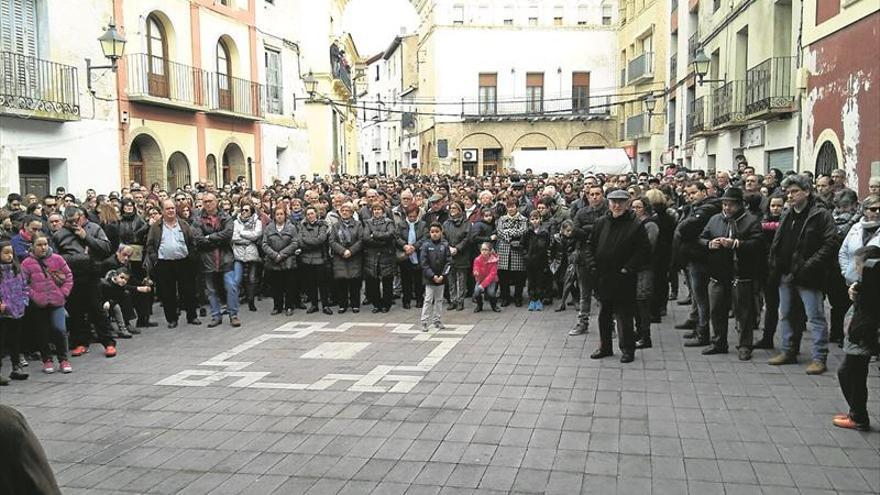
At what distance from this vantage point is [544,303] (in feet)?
41.0

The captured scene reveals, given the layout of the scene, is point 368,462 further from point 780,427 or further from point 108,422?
point 780,427

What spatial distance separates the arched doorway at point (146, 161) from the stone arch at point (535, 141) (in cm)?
2798

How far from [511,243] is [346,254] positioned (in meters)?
2.60

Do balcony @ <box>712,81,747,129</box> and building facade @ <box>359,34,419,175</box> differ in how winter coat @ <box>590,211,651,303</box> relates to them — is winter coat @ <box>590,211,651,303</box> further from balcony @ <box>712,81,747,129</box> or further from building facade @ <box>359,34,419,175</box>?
building facade @ <box>359,34,419,175</box>

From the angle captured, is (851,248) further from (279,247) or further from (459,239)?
(279,247)

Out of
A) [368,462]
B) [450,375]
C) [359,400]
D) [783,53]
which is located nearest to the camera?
[368,462]

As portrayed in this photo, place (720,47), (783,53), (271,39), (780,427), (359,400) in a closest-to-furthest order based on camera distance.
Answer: (780,427) < (359,400) < (783,53) < (720,47) < (271,39)

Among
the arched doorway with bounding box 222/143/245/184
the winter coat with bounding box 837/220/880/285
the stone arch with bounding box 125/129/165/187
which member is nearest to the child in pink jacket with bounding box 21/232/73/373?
the winter coat with bounding box 837/220/880/285

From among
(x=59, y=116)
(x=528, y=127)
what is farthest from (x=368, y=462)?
(x=528, y=127)

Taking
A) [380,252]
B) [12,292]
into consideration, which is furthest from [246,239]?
[12,292]

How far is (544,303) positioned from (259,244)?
15.3ft

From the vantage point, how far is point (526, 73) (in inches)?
1796

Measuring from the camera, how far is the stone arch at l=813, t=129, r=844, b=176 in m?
14.8

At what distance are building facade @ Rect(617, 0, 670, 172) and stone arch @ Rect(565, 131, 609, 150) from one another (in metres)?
1.56
